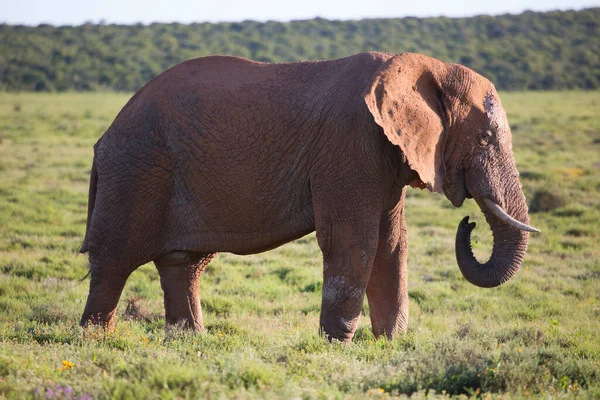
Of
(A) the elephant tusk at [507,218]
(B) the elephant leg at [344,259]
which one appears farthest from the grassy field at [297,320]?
(A) the elephant tusk at [507,218]

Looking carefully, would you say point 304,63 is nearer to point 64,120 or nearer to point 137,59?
point 64,120

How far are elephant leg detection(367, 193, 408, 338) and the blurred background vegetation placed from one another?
47453mm

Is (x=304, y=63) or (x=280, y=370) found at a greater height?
(x=304, y=63)

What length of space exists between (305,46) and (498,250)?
193 ft

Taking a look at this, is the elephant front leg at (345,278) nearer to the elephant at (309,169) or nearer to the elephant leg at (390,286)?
the elephant at (309,169)

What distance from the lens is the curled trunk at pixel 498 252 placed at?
22.6 feet

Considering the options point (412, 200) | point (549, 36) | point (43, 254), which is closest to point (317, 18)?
point (549, 36)

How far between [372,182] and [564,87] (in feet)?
168

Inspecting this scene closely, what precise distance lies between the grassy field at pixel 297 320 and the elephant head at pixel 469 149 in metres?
0.81

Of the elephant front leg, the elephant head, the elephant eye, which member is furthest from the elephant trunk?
the elephant front leg

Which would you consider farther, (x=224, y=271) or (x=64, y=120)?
(x=64, y=120)

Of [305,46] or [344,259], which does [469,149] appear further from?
[305,46]

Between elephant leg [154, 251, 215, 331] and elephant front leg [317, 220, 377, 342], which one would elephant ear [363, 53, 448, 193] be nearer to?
elephant front leg [317, 220, 377, 342]

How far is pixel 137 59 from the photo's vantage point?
2322 inches
